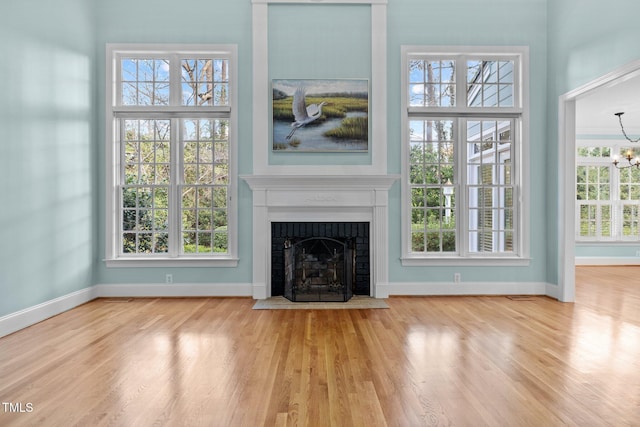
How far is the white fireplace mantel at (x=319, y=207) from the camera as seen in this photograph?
4.93 m

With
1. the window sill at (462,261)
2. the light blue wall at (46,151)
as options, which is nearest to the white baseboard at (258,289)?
the window sill at (462,261)

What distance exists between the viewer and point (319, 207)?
501 centimetres

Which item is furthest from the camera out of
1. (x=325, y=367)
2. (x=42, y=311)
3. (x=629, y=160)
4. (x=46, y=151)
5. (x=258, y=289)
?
(x=629, y=160)

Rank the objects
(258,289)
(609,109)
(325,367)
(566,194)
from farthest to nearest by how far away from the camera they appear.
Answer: (609,109), (258,289), (566,194), (325,367)

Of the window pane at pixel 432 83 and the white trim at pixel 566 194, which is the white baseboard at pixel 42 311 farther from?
the white trim at pixel 566 194

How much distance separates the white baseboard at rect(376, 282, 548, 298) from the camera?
506cm

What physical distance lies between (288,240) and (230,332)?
1.75 m

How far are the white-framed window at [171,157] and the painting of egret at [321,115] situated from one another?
0.76m

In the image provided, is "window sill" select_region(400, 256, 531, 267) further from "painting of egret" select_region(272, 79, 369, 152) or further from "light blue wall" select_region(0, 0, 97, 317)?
"light blue wall" select_region(0, 0, 97, 317)

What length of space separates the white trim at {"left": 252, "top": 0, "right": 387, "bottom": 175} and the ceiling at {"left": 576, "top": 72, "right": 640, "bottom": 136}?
246cm

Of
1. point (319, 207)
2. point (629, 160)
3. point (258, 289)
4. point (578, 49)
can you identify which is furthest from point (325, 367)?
point (629, 160)

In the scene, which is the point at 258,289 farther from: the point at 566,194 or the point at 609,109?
the point at 609,109

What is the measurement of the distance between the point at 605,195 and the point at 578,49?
17.4ft

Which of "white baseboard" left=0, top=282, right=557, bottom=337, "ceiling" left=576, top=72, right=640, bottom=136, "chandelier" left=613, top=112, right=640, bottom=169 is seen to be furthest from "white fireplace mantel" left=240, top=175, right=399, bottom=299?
"chandelier" left=613, top=112, right=640, bottom=169
